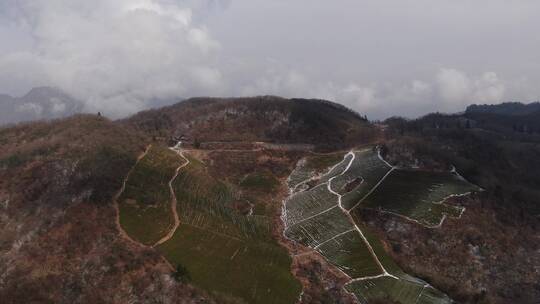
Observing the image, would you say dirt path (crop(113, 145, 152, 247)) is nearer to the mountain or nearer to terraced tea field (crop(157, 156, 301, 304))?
the mountain

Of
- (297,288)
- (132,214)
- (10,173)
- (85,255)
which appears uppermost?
(10,173)

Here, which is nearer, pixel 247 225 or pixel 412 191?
pixel 247 225

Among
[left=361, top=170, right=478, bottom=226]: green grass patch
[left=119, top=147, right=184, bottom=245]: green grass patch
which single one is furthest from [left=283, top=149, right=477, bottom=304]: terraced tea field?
[left=119, top=147, right=184, bottom=245]: green grass patch

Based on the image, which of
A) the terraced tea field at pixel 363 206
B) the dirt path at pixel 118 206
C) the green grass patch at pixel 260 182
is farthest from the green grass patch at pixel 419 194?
the dirt path at pixel 118 206

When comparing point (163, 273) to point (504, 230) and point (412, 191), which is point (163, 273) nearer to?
point (412, 191)

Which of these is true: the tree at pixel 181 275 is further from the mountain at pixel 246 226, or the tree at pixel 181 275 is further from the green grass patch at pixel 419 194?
the green grass patch at pixel 419 194

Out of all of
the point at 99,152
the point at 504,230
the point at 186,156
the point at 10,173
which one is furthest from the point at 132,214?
the point at 504,230
